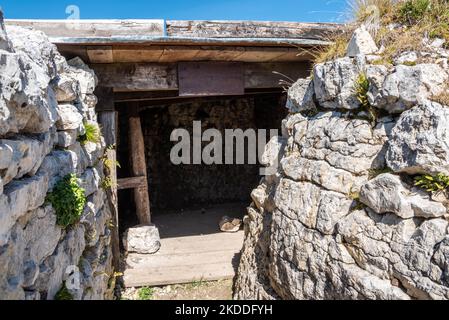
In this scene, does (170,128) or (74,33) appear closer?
(74,33)

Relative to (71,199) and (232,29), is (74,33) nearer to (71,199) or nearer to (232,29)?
(232,29)

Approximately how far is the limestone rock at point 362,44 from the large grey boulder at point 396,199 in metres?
1.44

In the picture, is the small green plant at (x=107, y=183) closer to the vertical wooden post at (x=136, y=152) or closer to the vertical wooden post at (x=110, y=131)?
the vertical wooden post at (x=110, y=131)

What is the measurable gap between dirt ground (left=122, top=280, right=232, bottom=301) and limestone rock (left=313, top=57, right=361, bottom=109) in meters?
2.96

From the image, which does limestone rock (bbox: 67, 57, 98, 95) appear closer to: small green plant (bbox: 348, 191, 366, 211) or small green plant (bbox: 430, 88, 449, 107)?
small green plant (bbox: 348, 191, 366, 211)

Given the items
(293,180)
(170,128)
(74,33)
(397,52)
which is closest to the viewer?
(397,52)

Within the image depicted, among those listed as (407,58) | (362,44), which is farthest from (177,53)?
(407,58)

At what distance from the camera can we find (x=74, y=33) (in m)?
4.42

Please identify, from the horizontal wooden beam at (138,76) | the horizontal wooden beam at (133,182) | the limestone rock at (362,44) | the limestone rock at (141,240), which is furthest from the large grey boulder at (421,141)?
the limestone rock at (141,240)

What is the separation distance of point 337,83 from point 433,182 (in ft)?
4.59

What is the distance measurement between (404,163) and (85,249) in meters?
2.80

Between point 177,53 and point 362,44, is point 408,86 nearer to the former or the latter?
point 362,44

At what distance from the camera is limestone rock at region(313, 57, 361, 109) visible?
3420 mm
